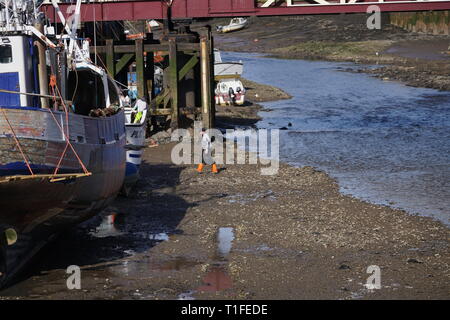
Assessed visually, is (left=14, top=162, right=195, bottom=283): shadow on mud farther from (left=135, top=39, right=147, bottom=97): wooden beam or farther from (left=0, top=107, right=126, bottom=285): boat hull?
(left=135, top=39, right=147, bottom=97): wooden beam

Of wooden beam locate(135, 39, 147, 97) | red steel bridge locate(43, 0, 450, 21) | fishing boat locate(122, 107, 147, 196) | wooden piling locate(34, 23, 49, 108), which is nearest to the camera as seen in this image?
wooden piling locate(34, 23, 49, 108)

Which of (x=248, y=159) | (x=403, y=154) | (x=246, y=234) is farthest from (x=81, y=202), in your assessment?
(x=403, y=154)

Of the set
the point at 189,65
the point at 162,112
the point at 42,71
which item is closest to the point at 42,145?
the point at 42,71

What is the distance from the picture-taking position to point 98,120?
770 inches

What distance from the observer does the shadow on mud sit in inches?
725

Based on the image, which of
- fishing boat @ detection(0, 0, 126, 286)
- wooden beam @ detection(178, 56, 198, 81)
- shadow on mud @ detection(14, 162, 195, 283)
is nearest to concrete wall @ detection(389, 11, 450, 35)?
wooden beam @ detection(178, 56, 198, 81)

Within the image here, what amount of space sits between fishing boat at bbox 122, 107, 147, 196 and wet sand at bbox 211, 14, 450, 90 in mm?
33300

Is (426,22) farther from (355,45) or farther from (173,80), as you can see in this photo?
(173,80)

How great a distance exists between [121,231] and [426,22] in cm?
7134

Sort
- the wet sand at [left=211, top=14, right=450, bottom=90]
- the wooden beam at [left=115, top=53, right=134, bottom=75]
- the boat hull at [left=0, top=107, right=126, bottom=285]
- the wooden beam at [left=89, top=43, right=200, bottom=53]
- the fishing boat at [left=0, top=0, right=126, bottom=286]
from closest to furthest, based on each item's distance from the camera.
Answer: the boat hull at [left=0, top=107, right=126, bottom=285]
the fishing boat at [left=0, top=0, right=126, bottom=286]
the wooden beam at [left=89, top=43, right=200, bottom=53]
the wooden beam at [left=115, top=53, right=134, bottom=75]
the wet sand at [left=211, top=14, right=450, bottom=90]

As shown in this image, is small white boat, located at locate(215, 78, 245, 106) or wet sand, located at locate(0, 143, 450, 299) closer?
wet sand, located at locate(0, 143, 450, 299)

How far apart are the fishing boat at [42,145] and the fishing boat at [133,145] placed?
2351mm

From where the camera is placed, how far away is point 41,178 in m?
16.3

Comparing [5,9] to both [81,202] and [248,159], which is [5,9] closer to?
[81,202]
